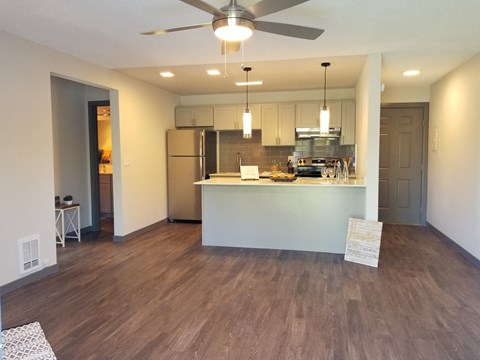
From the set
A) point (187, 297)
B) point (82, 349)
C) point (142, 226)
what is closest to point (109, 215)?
point (142, 226)

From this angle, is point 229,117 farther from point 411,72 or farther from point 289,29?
point 289,29

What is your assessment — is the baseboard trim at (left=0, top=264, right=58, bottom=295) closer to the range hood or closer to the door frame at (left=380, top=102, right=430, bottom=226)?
the range hood

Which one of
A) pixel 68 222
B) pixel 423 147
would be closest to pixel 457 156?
pixel 423 147

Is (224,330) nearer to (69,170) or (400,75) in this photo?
(69,170)

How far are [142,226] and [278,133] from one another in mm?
2865

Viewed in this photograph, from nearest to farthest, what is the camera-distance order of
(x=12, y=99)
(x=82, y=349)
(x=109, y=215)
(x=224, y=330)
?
(x=82, y=349) < (x=224, y=330) < (x=12, y=99) < (x=109, y=215)

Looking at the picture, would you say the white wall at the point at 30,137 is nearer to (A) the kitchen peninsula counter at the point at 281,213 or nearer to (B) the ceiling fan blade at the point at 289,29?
(A) the kitchen peninsula counter at the point at 281,213

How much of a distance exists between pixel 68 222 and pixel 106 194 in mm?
1691

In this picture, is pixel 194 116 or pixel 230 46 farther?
pixel 194 116

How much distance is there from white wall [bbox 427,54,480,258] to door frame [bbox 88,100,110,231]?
515cm

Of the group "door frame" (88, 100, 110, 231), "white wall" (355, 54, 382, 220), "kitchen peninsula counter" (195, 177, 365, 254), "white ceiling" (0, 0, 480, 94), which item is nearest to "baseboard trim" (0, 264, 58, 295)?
"kitchen peninsula counter" (195, 177, 365, 254)

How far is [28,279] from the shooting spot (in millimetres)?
3592

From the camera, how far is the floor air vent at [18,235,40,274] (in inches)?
139

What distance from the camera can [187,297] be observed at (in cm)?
324
